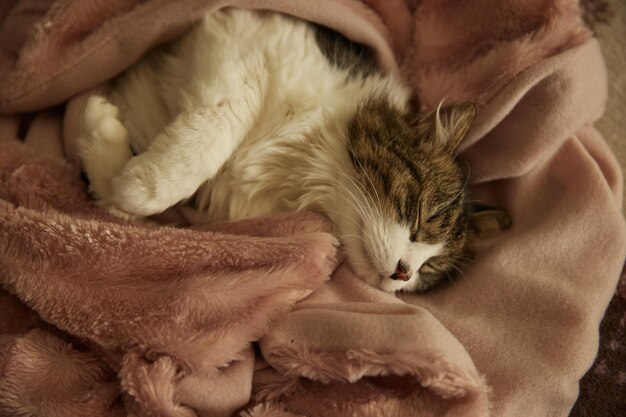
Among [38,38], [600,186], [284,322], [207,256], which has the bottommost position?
[600,186]

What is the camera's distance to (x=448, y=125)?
1.39 meters

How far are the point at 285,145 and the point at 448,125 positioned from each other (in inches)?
17.2

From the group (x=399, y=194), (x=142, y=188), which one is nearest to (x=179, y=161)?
(x=142, y=188)

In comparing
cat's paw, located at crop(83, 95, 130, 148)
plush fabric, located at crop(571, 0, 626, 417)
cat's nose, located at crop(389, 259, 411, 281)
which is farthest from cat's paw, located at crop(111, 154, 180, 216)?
plush fabric, located at crop(571, 0, 626, 417)

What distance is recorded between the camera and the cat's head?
128 centimetres

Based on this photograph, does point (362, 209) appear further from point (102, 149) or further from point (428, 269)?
point (102, 149)

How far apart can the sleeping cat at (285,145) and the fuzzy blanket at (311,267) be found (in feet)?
0.22

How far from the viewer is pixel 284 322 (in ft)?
3.94

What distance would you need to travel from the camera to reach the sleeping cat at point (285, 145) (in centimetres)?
125

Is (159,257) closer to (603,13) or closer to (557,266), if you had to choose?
(557,266)

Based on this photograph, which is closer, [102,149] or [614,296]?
[102,149]

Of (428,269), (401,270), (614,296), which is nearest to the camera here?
(401,270)

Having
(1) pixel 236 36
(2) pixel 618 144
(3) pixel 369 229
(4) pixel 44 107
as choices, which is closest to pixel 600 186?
(2) pixel 618 144

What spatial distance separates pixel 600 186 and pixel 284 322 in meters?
0.98
